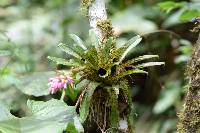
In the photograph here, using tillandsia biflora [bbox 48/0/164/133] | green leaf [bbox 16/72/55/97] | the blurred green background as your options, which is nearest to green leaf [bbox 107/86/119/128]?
tillandsia biflora [bbox 48/0/164/133]

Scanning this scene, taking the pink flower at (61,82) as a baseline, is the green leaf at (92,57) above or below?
above

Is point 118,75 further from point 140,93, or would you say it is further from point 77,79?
point 140,93

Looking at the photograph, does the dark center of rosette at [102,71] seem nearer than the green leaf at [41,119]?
No

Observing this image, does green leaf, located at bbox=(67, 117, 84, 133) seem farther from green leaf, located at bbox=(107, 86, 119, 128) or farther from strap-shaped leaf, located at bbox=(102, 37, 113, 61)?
strap-shaped leaf, located at bbox=(102, 37, 113, 61)

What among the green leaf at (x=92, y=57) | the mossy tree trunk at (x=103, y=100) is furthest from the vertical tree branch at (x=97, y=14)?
the green leaf at (x=92, y=57)

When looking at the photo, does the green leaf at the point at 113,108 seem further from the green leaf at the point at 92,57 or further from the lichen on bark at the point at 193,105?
the lichen on bark at the point at 193,105

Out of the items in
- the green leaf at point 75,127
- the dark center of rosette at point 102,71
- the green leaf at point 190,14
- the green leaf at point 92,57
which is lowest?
the green leaf at point 75,127

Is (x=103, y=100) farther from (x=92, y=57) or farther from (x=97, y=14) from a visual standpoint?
(x=97, y=14)
